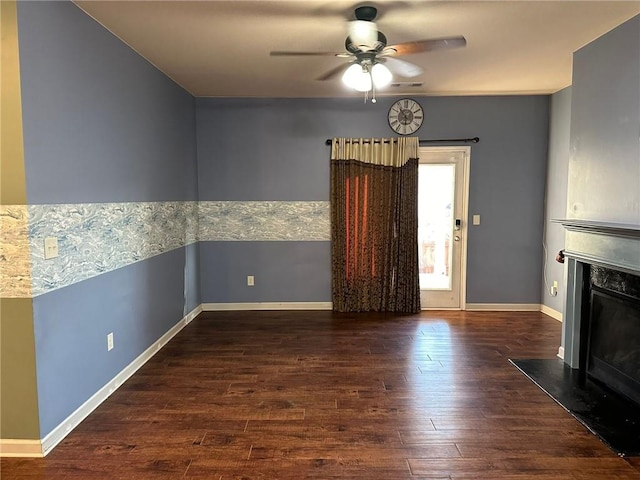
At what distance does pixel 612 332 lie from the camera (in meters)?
3.00

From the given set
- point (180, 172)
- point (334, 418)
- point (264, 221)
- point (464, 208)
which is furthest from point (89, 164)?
point (464, 208)

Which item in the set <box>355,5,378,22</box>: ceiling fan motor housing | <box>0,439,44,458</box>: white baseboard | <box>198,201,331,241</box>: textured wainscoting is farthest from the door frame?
<box>0,439,44,458</box>: white baseboard

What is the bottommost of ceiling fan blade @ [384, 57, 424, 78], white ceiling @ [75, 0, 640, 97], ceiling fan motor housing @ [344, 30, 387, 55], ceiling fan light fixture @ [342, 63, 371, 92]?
ceiling fan light fixture @ [342, 63, 371, 92]

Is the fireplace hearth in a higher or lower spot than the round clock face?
lower

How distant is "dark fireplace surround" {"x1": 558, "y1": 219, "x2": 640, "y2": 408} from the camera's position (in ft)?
8.99

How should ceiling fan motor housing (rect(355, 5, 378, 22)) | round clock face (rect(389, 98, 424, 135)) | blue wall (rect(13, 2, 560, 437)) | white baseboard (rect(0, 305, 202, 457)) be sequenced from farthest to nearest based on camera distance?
round clock face (rect(389, 98, 424, 135)) < ceiling fan motor housing (rect(355, 5, 378, 22)) < blue wall (rect(13, 2, 560, 437)) < white baseboard (rect(0, 305, 202, 457))

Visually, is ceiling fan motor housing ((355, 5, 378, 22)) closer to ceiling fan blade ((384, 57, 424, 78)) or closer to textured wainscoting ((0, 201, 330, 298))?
ceiling fan blade ((384, 57, 424, 78))

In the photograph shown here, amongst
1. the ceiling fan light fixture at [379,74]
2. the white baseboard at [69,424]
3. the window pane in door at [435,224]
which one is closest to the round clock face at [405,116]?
the window pane in door at [435,224]

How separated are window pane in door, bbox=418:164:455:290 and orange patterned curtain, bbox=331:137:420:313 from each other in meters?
0.17

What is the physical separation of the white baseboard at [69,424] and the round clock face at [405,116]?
11.7ft

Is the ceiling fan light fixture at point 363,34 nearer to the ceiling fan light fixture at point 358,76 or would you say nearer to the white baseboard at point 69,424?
the ceiling fan light fixture at point 358,76

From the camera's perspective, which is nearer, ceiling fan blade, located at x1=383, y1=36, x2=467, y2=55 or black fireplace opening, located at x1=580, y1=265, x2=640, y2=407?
ceiling fan blade, located at x1=383, y1=36, x2=467, y2=55

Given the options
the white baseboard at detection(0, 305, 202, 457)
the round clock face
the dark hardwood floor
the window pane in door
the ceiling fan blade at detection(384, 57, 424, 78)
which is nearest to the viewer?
the dark hardwood floor

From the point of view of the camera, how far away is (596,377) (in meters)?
3.12
